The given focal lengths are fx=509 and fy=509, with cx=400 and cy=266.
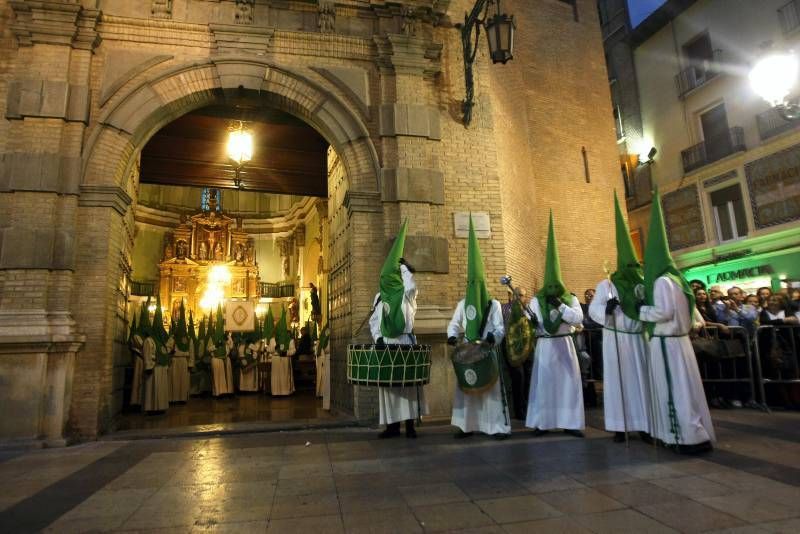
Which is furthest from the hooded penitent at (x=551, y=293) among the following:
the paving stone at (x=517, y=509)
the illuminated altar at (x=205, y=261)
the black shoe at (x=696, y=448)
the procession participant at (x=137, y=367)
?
the illuminated altar at (x=205, y=261)

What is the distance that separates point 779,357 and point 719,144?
1165 centimetres

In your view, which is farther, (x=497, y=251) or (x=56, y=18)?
(x=497, y=251)

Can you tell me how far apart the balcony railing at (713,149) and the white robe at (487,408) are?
551 inches

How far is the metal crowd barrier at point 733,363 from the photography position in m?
7.54

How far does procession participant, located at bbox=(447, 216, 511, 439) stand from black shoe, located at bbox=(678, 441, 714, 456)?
176 centimetres

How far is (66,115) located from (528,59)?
1070 cm

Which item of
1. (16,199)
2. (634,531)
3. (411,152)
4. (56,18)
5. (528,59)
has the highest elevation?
(528,59)

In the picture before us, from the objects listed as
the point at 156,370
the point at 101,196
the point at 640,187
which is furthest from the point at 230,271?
the point at 640,187

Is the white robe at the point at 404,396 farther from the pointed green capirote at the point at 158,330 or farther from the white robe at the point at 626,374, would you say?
the pointed green capirote at the point at 158,330

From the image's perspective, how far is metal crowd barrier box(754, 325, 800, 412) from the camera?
7520mm

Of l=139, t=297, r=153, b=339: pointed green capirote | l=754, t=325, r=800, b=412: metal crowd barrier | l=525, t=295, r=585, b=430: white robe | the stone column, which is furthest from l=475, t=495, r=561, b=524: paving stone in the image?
l=139, t=297, r=153, b=339: pointed green capirote

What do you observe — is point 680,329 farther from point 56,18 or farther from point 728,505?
point 56,18

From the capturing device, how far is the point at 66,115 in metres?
7.20

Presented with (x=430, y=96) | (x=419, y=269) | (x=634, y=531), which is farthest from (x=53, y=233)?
(x=634, y=531)
